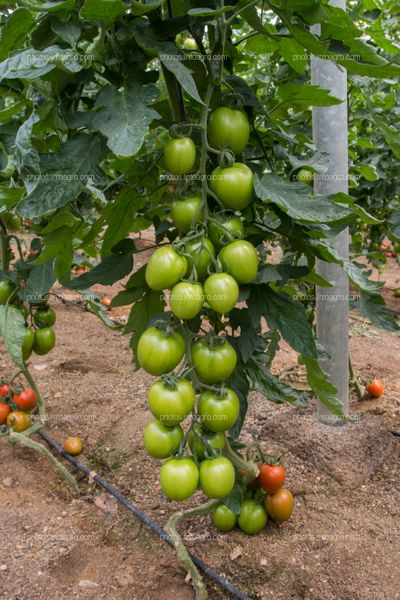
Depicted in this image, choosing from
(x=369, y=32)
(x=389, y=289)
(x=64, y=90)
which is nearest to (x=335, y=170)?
(x=369, y=32)

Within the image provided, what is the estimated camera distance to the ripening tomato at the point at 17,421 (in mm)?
2316

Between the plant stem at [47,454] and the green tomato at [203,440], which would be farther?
the plant stem at [47,454]

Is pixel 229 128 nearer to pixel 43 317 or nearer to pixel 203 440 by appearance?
pixel 203 440

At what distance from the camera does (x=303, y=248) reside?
1.22m

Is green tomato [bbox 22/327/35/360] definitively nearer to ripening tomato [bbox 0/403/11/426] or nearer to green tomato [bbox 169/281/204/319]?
ripening tomato [bbox 0/403/11/426]

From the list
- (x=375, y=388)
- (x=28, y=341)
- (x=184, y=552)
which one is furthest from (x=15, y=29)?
(x=375, y=388)

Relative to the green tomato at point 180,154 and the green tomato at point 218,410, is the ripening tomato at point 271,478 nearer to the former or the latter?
the green tomato at point 218,410

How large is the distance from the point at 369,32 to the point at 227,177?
55cm

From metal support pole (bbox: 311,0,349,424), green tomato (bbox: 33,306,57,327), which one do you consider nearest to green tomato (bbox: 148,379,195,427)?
green tomato (bbox: 33,306,57,327)

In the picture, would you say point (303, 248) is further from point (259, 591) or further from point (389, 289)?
point (389, 289)

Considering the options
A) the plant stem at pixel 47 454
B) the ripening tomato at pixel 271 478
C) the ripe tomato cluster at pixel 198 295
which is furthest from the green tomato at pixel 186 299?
the plant stem at pixel 47 454

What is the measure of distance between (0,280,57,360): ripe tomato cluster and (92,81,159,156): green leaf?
1064 millimetres

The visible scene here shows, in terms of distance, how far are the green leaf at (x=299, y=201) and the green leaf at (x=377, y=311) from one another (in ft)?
1.55

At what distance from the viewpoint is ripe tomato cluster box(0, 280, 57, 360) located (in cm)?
191
